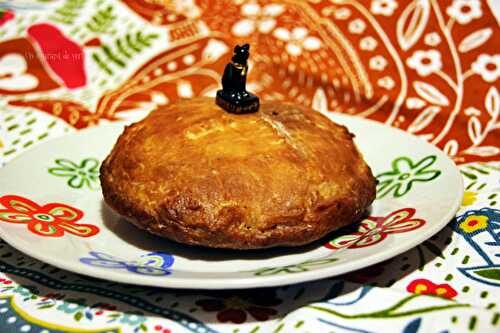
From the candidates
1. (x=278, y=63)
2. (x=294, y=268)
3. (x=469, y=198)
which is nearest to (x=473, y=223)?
(x=469, y=198)

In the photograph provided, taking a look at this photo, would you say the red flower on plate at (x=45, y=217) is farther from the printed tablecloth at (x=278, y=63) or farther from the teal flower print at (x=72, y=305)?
the printed tablecloth at (x=278, y=63)

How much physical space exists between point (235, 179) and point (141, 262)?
315 millimetres

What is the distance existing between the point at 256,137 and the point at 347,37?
167cm

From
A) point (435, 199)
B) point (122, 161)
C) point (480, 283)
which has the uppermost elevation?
point (122, 161)

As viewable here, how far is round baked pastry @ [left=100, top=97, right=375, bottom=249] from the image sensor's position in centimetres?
170

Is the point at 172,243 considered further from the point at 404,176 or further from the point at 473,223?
the point at 473,223

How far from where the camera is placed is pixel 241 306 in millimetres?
1634

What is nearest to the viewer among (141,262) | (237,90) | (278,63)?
(141,262)

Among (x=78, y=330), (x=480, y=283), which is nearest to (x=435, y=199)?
(x=480, y=283)

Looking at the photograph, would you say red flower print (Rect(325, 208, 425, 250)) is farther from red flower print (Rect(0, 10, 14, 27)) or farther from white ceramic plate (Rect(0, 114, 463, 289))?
red flower print (Rect(0, 10, 14, 27))

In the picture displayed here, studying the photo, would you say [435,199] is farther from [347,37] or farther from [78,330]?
[347,37]

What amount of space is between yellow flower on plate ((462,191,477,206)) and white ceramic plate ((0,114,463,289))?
0.51 feet

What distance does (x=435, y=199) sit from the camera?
6.34ft

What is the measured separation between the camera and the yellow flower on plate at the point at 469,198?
218 centimetres
